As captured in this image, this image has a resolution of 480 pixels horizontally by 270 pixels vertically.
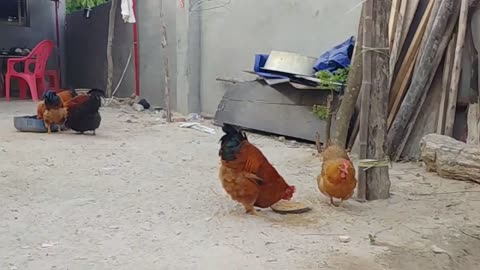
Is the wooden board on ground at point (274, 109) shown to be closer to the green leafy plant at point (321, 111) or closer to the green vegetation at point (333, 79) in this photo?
the green leafy plant at point (321, 111)

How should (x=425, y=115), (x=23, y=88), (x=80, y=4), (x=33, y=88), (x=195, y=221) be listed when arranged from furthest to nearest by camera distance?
(x=80, y=4), (x=23, y=88), (x=33, y=88), (x=425, y=115), (x=195, y=221)

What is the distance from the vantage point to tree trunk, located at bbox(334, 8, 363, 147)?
15.9 ft

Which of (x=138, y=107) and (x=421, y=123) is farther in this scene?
(x=138, y=107)

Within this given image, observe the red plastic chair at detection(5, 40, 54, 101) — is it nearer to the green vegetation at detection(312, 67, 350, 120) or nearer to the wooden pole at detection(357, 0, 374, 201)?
the green vegetation at detection(312, 67, 350, 120)

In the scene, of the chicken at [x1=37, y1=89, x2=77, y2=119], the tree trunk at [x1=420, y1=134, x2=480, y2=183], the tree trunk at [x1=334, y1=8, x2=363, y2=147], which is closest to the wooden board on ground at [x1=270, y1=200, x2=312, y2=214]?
the tree trunk at [x1=420, y1=134, x2=480, y2=183]

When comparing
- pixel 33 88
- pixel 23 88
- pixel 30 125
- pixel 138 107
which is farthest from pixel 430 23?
pixel 23 88

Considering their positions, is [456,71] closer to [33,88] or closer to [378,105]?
[378,105]

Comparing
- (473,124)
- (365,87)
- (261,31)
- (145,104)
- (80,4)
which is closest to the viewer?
(365,87)

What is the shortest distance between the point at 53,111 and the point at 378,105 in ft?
13.0

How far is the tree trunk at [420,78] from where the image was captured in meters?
4.77

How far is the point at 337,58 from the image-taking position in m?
5.63

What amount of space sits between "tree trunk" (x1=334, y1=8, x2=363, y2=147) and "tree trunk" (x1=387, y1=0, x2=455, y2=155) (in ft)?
1.40

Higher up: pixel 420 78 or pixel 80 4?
pixel 80 4

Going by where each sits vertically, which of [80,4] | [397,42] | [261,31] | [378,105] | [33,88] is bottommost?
[33,88]
